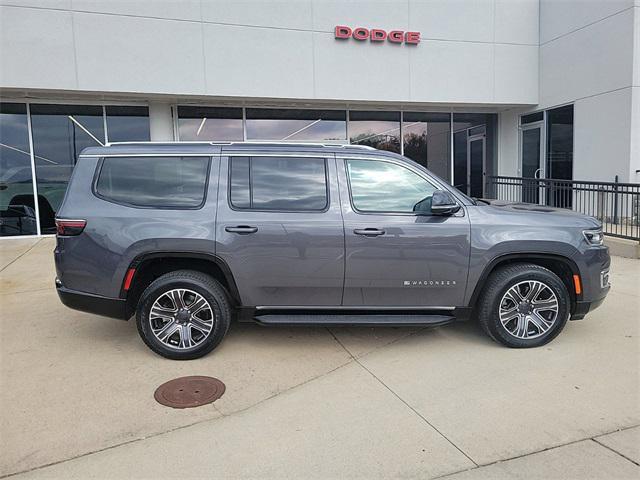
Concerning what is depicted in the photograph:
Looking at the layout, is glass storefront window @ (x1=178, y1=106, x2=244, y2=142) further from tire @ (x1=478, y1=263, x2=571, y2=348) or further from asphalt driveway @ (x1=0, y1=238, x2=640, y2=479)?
tire @ (x1=478, y1=263, x2=571, y2=348)

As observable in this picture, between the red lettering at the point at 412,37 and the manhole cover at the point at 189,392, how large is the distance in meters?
11.0

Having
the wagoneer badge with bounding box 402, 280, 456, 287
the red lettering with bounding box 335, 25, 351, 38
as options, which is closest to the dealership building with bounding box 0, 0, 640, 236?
the red lettering with bounding box 335, 25, 351, 38

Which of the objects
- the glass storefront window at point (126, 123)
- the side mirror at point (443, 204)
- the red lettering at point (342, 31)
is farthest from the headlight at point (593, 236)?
the glass storefront window at point (126, 123)

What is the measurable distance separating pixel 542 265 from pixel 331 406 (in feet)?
8.40

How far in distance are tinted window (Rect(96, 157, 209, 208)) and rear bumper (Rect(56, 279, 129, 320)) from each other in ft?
2.94

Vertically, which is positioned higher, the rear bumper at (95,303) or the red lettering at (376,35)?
the red lettering at (376,35)

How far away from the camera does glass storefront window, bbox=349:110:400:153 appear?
1407 centimetres

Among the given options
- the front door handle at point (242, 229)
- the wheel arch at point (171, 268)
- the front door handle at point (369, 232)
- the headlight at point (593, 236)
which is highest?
the front door handle at point (242, 229)

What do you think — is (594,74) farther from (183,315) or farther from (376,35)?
(183,315)

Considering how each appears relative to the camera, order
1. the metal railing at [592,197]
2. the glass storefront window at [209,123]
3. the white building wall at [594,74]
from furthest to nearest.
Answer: the glass storefront window at [209,123] < the white building wall at [594,74] < the metal railing at [592,197]

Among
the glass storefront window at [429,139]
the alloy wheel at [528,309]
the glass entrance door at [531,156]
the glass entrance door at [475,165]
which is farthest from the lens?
the glass entrance door at [475,165]

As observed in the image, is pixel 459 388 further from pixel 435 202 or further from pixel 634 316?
pixel 634 316

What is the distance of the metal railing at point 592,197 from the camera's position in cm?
938

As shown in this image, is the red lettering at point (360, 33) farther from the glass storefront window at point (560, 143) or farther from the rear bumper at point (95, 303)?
the rear bumper at point (95, 303)
